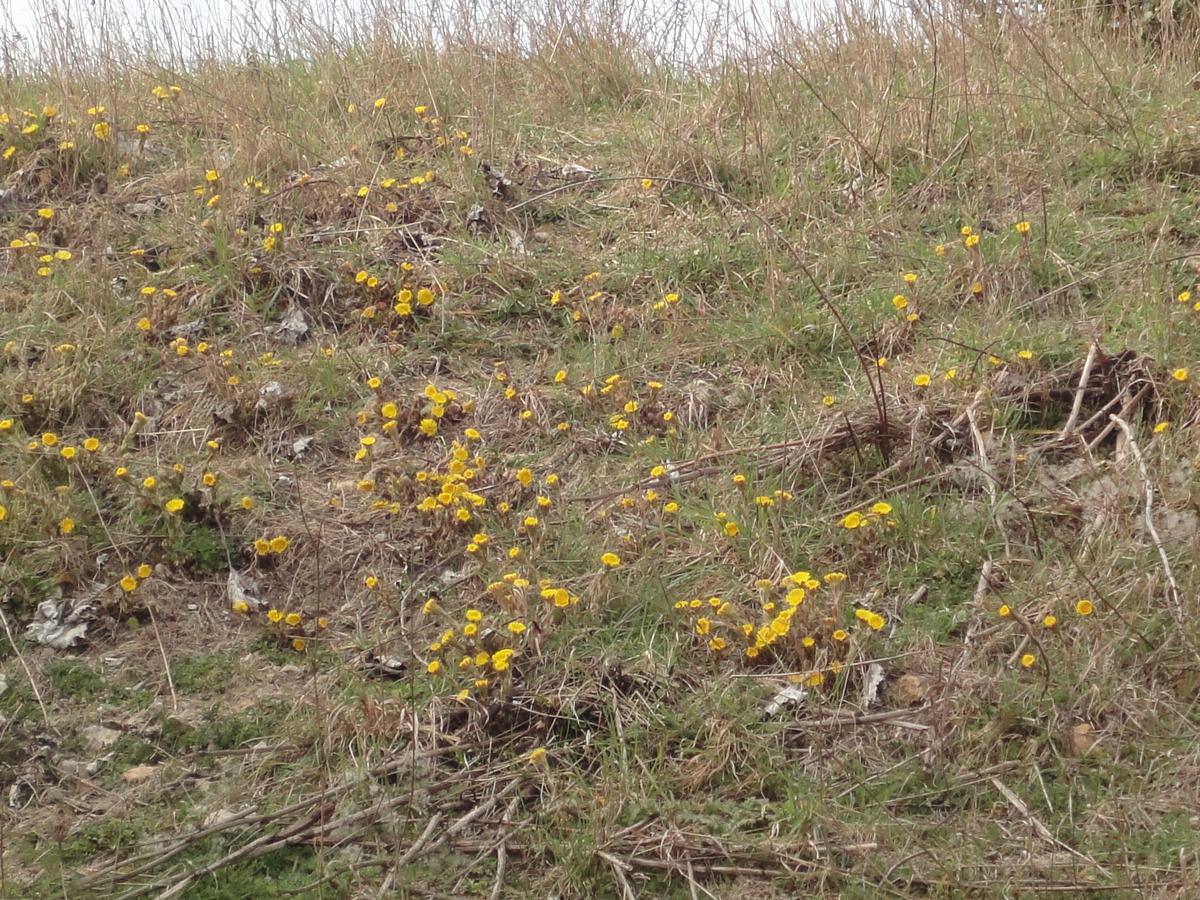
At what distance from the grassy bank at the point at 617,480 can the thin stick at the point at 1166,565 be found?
0.05 ft

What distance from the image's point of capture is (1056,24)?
5801 mm

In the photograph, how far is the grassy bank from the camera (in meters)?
2.53

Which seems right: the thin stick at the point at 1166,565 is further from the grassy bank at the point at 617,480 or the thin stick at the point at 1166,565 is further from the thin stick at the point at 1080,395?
the thin stick at the point at 1080,395

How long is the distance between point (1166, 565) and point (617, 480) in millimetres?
1593

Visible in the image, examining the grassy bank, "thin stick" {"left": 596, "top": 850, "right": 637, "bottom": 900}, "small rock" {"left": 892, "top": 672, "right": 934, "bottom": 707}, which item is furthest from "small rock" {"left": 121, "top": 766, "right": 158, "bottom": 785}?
"small rock" {"left": 892, "top": 672, "right": 934, "bottom": 707}

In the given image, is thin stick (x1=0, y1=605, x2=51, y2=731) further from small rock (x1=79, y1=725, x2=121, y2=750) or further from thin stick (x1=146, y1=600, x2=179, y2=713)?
thin stick (x1=146, y1=600, x2=179, y2=713)

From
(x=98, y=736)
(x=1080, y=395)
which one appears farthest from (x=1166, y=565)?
(x=98, y=736)

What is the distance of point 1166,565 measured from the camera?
9.06ft

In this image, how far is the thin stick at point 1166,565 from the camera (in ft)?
8.82

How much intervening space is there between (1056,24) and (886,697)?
437cm

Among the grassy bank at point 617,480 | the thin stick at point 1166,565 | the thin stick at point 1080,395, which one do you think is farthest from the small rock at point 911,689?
the thin stick at point 1080,395

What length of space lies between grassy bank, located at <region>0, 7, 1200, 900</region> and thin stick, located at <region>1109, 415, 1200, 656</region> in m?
0.02

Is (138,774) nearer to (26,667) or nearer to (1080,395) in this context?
(26,667)

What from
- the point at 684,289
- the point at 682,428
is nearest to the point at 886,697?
the point at 682,428
